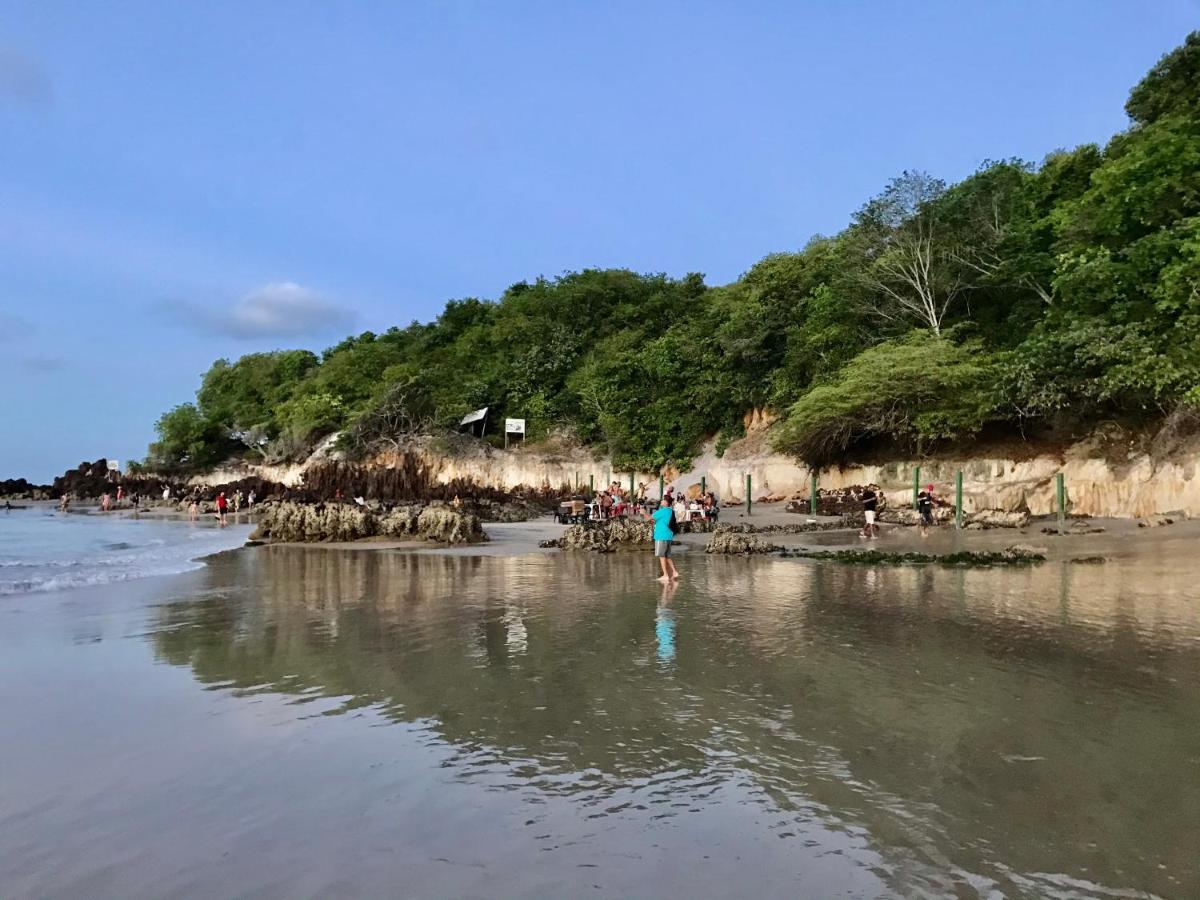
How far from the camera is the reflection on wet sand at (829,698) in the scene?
3768 mm

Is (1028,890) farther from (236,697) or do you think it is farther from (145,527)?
(145,527)

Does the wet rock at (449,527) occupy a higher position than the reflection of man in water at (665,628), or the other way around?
the wet rock at (449,527)

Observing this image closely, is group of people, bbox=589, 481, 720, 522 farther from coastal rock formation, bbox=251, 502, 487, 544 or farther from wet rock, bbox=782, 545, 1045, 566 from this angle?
coastal rock formation, bbox=251, 502, 487, 544

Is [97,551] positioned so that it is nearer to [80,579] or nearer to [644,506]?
[80,579]

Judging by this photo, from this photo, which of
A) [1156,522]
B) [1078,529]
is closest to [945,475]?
[1078,529]

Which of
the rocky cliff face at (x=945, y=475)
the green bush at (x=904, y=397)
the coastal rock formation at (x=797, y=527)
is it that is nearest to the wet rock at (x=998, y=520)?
the rocky cliff face at (x=945, y=475)

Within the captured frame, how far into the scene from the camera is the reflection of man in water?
7.79 meters

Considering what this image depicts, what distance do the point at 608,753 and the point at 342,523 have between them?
21090mm

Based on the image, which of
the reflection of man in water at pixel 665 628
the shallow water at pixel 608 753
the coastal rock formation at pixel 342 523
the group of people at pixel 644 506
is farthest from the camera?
the group of people at pixel 644 506

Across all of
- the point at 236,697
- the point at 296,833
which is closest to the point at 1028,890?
the point at 296,833

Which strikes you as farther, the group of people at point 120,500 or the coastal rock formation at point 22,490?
the coastal rock formation at point 22,490

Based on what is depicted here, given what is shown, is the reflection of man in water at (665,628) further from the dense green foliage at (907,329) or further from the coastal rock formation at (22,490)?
the coastal rock formation at (22,490)

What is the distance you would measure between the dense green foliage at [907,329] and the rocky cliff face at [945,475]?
117 cm

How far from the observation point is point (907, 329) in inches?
1282
